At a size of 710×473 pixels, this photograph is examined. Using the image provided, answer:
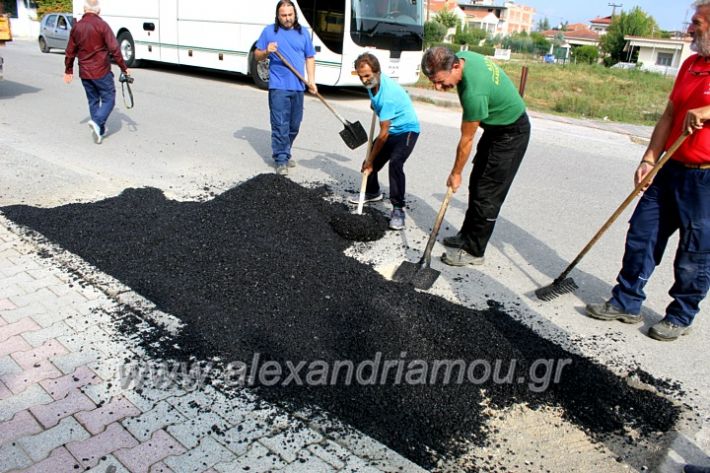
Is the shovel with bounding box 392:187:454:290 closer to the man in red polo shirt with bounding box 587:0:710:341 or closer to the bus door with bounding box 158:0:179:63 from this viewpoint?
the man in red polo shirt with bounding box 587:0:710:341

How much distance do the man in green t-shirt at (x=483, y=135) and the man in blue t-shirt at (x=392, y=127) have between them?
2.33 ft

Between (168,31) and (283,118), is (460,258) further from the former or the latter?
(168,31)

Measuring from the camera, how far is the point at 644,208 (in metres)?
3.91

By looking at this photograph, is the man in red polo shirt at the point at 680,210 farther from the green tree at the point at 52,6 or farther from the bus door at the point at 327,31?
the green tree at the point at 52,6

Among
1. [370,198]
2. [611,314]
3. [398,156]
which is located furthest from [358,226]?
[611,314]

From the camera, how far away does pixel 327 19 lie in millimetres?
12766

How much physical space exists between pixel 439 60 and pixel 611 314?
7.18 feet

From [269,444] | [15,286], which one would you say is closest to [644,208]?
[269,444]

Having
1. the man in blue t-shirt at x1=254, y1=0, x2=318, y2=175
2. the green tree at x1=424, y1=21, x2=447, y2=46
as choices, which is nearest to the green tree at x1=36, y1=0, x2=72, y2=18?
the green tree at x1=424, y1=21, x2=447, y2=46

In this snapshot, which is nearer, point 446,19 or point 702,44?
point 702,44

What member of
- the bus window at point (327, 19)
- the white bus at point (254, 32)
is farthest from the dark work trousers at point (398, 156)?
the bus window at point (327, 19)

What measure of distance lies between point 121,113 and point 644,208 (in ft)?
30.2

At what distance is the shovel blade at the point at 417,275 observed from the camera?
4391 millimetres

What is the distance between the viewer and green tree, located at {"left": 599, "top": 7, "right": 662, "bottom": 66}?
67.7 metres
